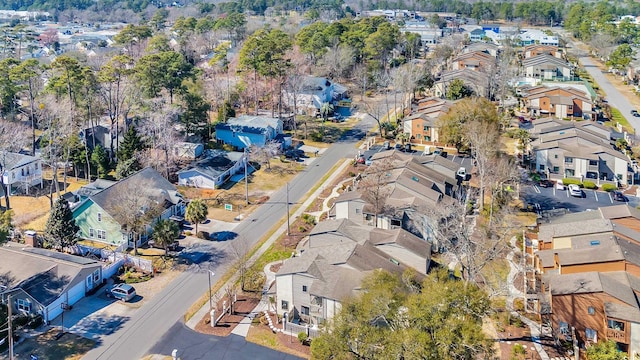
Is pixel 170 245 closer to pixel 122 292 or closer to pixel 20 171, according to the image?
pixel 122 292

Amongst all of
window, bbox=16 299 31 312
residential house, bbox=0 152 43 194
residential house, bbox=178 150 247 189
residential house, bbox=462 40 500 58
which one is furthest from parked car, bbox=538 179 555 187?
residential house, bbox=462 40 500 58

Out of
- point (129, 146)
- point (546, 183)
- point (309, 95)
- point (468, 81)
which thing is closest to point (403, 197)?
point (546, 183)

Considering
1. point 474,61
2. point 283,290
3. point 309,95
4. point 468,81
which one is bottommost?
point 283,290

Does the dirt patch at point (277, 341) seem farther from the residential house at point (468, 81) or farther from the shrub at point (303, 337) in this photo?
the residential house at point (468, 81)

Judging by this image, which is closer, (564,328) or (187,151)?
(564,328)

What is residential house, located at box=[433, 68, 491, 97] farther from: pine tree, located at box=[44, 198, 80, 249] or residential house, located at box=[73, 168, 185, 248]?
pine tree, located at box=[44, 198, 80, 249]

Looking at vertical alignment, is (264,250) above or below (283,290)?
below
